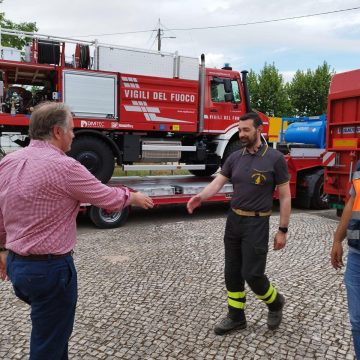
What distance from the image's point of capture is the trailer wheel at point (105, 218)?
774 cm

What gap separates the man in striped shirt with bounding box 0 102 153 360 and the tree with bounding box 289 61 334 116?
31803 millimetres

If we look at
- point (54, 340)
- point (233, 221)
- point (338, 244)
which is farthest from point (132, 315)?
point (338, 244)

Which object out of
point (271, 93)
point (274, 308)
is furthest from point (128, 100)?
point (271, 93)

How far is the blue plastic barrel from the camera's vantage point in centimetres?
1101

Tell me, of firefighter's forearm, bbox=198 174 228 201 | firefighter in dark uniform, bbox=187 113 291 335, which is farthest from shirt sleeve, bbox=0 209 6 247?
firefighter's forearm, bbox=198 174 228 201

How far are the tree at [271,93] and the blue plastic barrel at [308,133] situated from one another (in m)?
21.0

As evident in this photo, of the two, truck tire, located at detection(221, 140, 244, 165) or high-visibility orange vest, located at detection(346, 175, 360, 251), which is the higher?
truck tire, located at detection(221, 140, 244, 165)


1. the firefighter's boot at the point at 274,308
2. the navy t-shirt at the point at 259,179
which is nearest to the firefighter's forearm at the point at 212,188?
the navy t-shirt at the point at 259,179

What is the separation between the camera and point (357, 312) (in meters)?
2.42

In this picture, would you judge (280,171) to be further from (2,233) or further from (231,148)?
(231,148)

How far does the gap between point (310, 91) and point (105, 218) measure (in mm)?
27684

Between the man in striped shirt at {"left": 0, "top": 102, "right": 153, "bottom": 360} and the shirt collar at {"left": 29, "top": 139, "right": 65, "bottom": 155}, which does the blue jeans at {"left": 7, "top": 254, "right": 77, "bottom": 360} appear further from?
the shirt collar at {"left": 29, "top": 139, "right": 65, "bottom": 155}

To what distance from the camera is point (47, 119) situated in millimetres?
2158

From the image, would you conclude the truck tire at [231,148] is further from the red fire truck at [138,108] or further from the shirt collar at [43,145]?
the shirt collar at [43,145]
